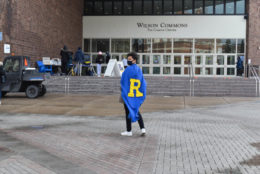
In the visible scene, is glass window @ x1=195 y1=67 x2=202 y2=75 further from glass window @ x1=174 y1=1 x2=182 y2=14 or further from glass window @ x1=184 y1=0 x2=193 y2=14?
glass window @ x1=174 y1=1 x2=182 y2=14

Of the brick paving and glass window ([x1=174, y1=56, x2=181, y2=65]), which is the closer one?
the brick paving

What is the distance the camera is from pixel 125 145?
20.2ft

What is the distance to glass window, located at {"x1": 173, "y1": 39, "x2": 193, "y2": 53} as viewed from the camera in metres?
32.5

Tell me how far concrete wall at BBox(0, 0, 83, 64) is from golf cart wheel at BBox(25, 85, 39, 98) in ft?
17.6

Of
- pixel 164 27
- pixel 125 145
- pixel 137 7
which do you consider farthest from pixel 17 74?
pixel 137 7

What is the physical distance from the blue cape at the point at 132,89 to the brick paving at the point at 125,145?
2.03 feet

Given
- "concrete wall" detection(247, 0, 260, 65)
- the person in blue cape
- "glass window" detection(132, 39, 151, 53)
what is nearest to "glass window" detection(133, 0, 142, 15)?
"glass window" detection(132, 39, 151, 53)

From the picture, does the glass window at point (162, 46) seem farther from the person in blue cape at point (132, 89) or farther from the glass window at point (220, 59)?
the person in blue cape at point (132, 89)

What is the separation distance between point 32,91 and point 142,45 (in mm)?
19766

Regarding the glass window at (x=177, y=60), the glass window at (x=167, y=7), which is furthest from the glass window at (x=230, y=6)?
the glass window at (x=177, y=60)

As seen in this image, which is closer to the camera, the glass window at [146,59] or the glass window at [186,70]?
the glass window at [186,70]

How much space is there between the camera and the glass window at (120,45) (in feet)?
109

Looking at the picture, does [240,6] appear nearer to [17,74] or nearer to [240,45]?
[240,45]

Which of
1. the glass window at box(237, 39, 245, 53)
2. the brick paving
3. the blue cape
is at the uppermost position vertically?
the glass window at box(237, 39, 245, 53)
